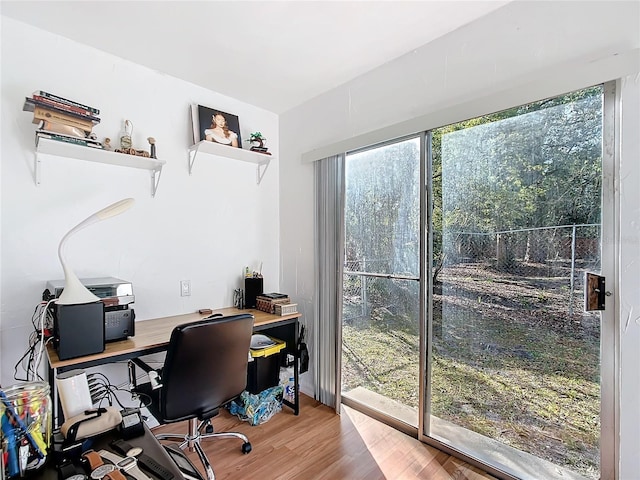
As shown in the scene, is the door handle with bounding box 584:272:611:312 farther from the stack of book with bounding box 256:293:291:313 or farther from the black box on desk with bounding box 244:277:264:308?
the black box on desk with bounding box 244:277:264:308

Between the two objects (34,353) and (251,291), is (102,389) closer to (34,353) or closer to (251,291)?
(34,353)

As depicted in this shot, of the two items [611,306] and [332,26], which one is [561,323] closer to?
[611,306]

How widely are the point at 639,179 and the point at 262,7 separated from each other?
6.17ft

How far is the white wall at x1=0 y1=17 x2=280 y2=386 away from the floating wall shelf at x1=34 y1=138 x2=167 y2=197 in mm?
38

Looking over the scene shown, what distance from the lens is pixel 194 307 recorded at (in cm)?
254

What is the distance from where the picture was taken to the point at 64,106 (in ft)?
5.90

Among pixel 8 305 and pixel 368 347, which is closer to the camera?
pixel 8 305

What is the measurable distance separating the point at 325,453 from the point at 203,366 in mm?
938

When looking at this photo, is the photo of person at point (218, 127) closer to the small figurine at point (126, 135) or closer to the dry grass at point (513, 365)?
the small figurine at point (126, 135)

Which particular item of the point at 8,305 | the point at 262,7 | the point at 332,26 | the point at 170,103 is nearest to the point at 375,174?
the point at 332,26

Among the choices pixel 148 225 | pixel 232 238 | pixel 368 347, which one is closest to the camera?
pixel 148 225

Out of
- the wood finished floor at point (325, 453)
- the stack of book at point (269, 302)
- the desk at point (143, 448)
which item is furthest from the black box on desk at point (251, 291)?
the desk at point (143, 448)

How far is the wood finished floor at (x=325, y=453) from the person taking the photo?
183 centimetres

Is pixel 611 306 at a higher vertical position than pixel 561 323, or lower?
higher
